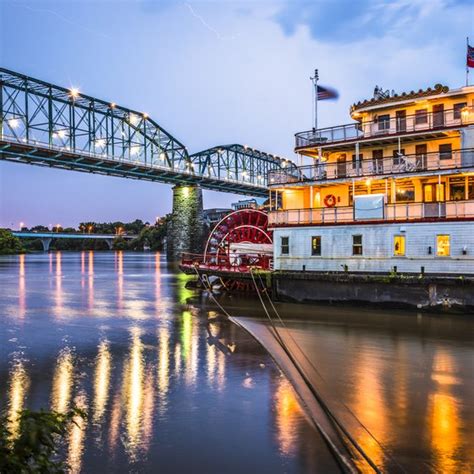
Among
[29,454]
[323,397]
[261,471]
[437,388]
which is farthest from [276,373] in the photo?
[29,454]

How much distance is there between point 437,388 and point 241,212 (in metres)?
30.3

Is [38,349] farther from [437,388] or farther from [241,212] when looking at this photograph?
[241,212]

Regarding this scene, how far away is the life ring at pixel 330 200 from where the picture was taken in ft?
97.9

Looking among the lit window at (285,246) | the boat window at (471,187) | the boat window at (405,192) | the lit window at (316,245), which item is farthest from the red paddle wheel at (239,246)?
the boat window at (471,187)

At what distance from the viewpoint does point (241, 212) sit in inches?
1663

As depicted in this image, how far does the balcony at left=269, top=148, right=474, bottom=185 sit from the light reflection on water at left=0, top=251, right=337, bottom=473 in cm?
1025

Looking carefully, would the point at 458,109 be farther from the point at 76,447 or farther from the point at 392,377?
the point at 76,447

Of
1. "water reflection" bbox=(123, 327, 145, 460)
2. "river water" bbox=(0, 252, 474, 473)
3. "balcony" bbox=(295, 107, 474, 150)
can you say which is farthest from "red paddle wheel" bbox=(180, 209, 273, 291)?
"water reflection" bbox=(123, 327, 145, 460)

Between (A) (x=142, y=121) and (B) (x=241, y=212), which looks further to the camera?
(A) (x=142, y=121)

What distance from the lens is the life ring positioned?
2984cm

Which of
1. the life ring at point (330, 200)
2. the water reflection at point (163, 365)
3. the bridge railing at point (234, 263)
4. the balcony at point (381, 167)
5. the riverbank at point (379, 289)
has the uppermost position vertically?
the balcony at point (381, 167)

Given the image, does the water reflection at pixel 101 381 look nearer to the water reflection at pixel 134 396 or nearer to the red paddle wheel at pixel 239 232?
the water reflection at pixel 134 396

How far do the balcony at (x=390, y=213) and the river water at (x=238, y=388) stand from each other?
15.0ft

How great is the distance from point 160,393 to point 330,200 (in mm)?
19482
